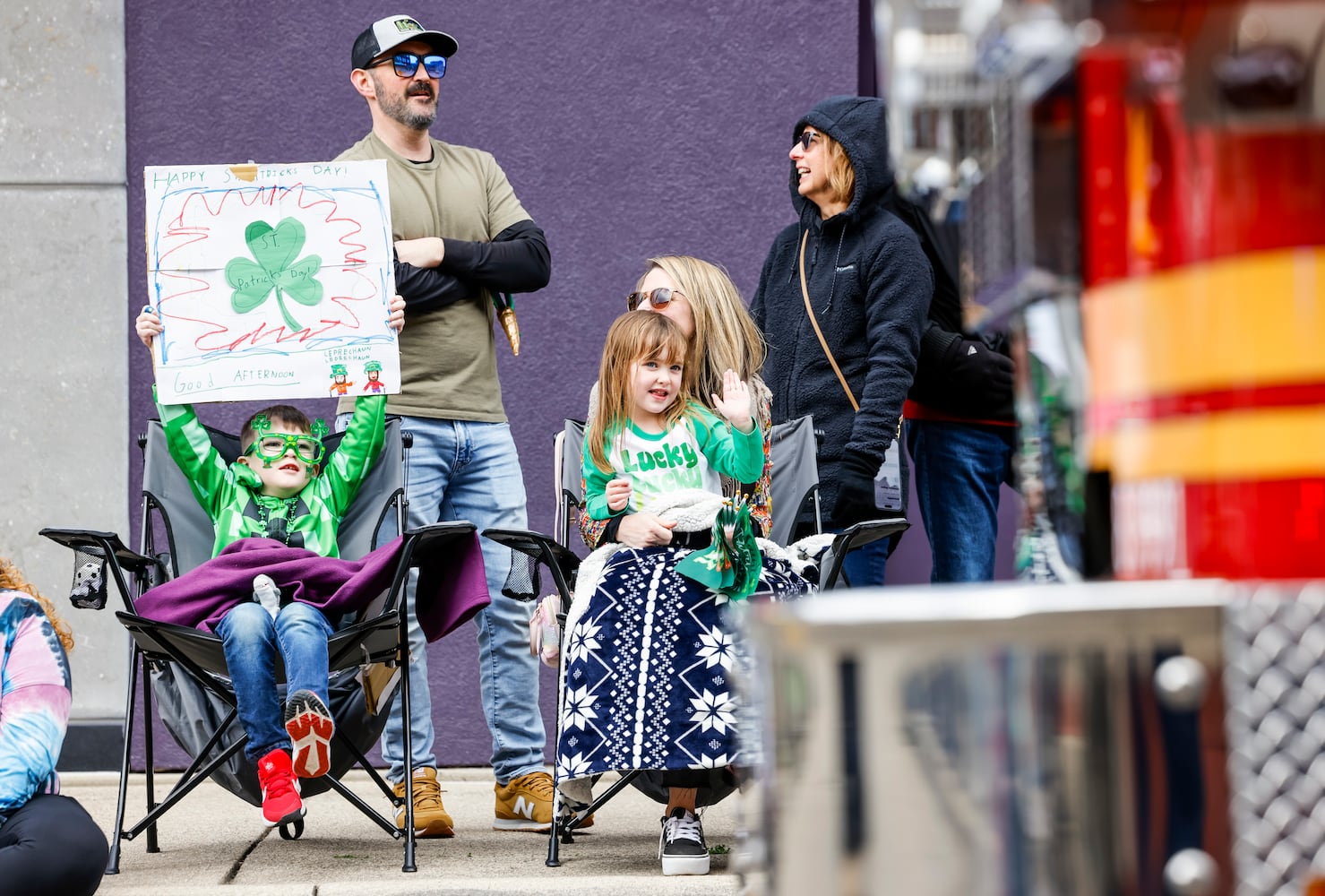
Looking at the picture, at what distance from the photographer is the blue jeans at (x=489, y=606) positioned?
3920mm

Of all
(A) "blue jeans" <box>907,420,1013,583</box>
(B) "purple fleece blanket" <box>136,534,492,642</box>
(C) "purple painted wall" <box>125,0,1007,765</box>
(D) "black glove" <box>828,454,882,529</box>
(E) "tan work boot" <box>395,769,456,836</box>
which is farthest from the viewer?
(C) "purple painted wall" <box>125,0,1007,765</box>

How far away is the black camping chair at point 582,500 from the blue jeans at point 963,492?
15.4 inches

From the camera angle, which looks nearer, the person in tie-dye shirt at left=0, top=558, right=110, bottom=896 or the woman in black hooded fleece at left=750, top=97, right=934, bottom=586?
the person in tie-dye shirt at left=0, top=558, right=110, bottom=896

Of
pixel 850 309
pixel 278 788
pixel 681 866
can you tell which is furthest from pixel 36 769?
pixel 850 309

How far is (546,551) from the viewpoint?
3.37m

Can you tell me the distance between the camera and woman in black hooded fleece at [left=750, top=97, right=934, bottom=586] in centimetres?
376

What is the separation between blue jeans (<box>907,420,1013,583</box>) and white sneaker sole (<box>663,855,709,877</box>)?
1.28m

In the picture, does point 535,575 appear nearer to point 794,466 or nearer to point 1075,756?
point 794,466

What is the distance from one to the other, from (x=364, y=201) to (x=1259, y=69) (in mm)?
3317

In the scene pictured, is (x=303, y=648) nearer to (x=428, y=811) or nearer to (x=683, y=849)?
(x=428, y=811)

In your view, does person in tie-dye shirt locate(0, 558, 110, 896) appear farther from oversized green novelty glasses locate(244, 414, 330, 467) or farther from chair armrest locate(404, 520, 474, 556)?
oversized green novelty glasses locate(244, 414, 330, 467)

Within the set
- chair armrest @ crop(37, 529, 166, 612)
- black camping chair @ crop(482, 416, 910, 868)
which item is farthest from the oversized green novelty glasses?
black camping chair @ crop(482, 416, 910, 868)

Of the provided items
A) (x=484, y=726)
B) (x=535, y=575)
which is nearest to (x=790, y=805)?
(x=535, y=575)

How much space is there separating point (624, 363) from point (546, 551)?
1.63 ft
